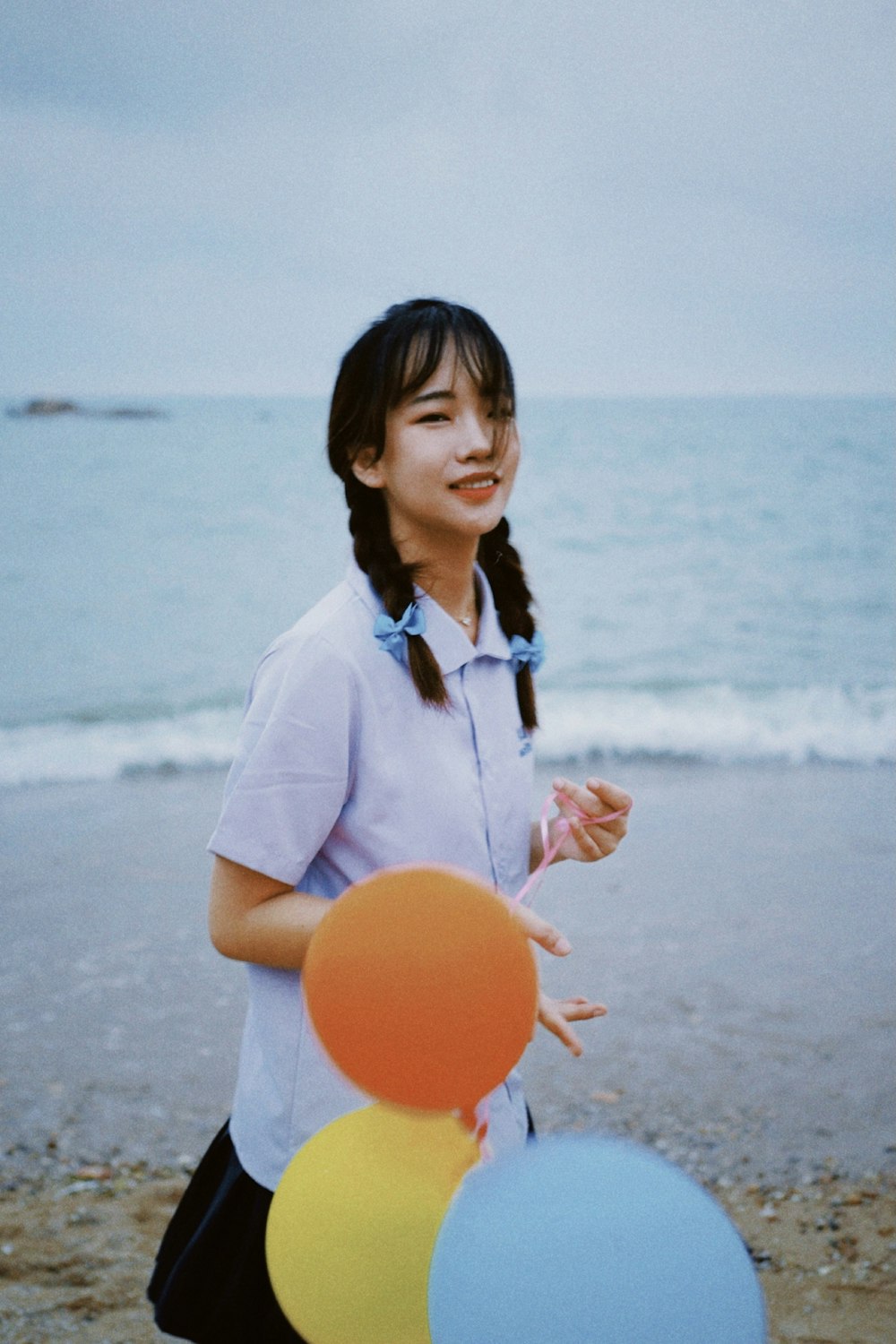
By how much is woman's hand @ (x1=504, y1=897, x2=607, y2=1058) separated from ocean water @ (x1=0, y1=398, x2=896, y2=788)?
1.03 m

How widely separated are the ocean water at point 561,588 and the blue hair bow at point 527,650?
0.45 meters

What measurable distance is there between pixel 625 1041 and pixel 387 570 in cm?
310

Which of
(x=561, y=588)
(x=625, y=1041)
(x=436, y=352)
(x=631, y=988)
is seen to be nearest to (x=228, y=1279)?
(x=436, y=352)

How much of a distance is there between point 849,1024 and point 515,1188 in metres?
3.62

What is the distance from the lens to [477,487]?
60.1 inches

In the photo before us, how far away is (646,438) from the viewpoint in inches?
1205

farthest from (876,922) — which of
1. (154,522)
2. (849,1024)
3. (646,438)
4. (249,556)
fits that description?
(646,438)

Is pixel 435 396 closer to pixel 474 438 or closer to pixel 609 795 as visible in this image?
pixel 474 438

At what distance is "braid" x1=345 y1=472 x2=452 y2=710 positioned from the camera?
1.52 metres

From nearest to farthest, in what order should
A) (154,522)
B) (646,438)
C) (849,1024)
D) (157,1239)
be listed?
(157,1239)
(849,1024)
(154,522)
(646,438)

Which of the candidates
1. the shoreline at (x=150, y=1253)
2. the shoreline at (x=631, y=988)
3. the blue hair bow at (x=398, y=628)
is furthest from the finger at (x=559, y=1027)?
the shoreline at (x=631, y=988)

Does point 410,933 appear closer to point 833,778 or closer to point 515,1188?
point 515,1188

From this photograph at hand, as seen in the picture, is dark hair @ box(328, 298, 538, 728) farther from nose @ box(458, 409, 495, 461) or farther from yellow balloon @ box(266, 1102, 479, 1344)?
yellow balloon @ box(266, 1102, 479, 1344)

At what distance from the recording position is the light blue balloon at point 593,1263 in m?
0.99
